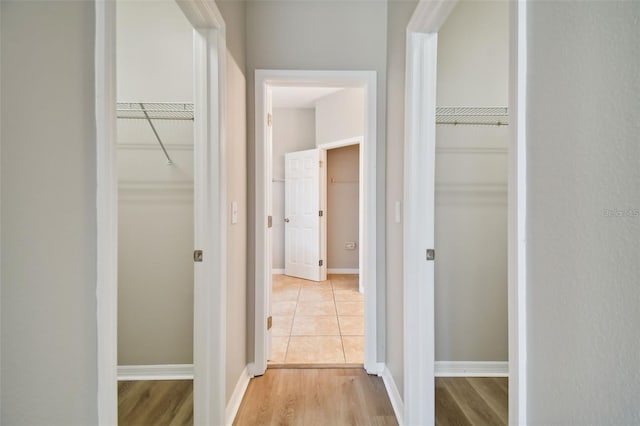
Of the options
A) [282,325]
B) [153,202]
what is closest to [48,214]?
[153,202]

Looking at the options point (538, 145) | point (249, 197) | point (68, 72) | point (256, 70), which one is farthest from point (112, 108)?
point (256, 70)

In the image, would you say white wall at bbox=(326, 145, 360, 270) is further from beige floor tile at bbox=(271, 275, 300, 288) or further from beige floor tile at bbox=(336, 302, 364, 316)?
beige floor tile at bbox=(336, 302, 364, 316)

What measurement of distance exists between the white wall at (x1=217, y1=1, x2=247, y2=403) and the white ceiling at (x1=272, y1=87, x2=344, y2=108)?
8.02 feet

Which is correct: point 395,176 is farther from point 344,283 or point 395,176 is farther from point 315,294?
point 344,283

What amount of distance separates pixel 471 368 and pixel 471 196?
127cm

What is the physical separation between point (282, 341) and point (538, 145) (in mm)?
2565

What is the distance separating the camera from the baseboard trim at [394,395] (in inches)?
65.4

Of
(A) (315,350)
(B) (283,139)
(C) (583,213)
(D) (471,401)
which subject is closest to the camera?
(C) (583,213)

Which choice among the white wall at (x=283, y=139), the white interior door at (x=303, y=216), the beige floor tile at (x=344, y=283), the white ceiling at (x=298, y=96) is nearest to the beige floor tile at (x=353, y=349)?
the beige floor tile at (x=344, y=283)

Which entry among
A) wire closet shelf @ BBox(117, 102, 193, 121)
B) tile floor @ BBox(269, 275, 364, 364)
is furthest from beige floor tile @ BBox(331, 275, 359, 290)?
wire closet shelf @ BBox(117, 102, 193, 121)

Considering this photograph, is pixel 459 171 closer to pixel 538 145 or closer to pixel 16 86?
pixel 538 145

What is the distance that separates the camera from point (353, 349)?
2533mm

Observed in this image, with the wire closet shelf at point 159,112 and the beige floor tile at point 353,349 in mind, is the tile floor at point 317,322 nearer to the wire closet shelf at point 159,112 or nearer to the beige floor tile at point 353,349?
the beige floor tile at point 353,349

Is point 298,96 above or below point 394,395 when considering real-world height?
above
